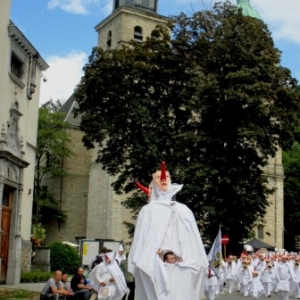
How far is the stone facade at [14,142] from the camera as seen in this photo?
973 inches

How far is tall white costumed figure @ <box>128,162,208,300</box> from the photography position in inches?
344

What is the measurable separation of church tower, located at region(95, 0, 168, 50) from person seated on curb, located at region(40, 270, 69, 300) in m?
44.9

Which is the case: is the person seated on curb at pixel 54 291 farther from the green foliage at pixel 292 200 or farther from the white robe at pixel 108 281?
the green foliage at pixel 292 200

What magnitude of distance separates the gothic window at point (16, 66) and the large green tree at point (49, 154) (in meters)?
32.2

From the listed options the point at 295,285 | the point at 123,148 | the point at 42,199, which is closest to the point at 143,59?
the point at 123,148

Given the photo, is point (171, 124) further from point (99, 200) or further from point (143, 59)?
point (99, 200)

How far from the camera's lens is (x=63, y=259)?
3562 cm

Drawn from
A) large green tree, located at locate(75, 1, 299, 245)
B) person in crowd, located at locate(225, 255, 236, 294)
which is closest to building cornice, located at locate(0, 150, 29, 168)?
large green tree, located at locate(75, 1, 299, 245)

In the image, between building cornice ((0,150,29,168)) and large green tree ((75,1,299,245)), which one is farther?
large green tree ((75,1,299,245))

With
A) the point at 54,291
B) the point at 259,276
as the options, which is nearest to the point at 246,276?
the point at 259,276

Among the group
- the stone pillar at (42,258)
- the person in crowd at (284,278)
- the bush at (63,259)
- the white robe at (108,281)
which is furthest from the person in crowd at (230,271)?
the white robe at (108,281)

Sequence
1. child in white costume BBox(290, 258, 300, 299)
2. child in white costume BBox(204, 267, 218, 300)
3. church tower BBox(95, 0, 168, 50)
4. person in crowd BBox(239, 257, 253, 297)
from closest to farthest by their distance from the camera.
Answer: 1. child in white costume BBox(204, 267, 218, 300)
2. child in white costume BBox(290, 258, 300, 299)
3. person in crowd BBox(239, 257, 253, 297)
4. church tower BBox(95, 0, 168, 50)

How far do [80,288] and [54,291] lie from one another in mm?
1587

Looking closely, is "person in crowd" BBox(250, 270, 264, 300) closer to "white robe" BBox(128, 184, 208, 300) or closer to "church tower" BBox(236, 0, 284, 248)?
"white robe" BBox(128, 184, 208, 300)
